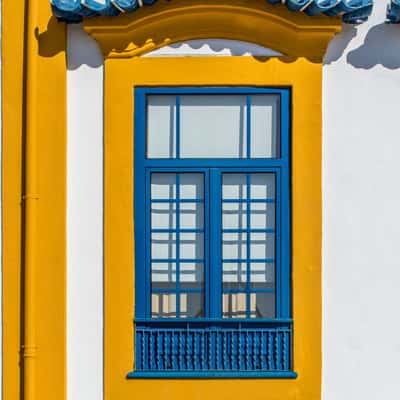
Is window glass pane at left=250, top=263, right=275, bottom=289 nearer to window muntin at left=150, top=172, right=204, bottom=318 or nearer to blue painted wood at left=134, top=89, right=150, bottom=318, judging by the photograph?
window muntin at left=150, top=172, right=204, bottom=318

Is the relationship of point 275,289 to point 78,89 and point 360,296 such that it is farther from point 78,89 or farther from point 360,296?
point 78,89

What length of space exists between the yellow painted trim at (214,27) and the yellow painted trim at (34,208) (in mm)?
529

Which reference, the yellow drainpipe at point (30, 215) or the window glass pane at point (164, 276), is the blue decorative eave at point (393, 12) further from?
the yellow drainpipe at point (30, 215)

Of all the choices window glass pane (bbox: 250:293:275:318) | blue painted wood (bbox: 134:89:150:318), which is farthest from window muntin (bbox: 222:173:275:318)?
blue painted wood (bbox: 134:89:150:318)

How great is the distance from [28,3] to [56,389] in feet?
11.4

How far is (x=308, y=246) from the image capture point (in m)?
7.74

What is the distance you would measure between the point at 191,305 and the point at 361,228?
1684 mm

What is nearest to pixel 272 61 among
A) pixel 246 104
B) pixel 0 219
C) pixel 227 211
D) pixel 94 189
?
pixel 246 104

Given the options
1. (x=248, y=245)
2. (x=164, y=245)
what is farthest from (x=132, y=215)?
(x=248, y=245)

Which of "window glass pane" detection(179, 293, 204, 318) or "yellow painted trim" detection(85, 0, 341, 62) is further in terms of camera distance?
"window glass pane" detection(179, 293, 204, 318)

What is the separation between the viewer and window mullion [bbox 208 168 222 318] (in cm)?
781

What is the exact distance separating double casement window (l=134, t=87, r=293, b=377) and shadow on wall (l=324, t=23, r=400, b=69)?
26.2 inches

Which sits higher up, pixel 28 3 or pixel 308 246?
pixel 28 3

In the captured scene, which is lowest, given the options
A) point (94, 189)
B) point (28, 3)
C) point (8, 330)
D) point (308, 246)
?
point (8, 330)
